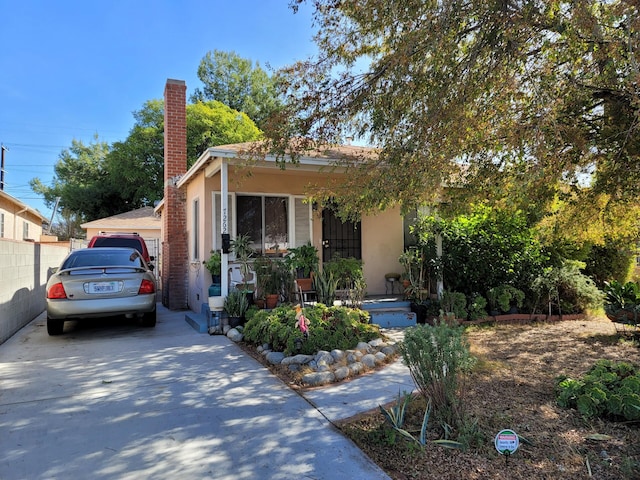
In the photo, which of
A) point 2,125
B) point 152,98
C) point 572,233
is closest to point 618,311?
point 572,233

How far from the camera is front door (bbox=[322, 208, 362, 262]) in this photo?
1023 centimetres

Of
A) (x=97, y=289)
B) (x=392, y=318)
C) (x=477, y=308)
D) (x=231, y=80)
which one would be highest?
(x=231, y=80)

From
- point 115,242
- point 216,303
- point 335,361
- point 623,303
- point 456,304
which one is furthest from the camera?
point 115,242

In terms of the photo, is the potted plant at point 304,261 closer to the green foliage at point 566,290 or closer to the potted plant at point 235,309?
the potted plant at point 235,309

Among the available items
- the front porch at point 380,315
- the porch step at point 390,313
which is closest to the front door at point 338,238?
the front porch at point 380,315

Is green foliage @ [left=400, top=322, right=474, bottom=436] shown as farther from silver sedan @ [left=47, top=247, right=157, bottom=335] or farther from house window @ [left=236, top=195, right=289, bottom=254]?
house window @ [left=236, top=195, right=289, bottom=254]

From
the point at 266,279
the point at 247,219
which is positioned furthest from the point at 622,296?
the point at 247,219

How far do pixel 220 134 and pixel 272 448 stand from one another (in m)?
24.0

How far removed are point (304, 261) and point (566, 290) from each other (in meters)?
5.86

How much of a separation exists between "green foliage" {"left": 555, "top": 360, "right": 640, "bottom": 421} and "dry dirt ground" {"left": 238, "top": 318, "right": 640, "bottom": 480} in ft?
0.31

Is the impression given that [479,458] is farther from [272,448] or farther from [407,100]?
[407,100]

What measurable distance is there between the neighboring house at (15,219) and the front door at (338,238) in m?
13.9

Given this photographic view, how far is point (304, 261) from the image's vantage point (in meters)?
8.38

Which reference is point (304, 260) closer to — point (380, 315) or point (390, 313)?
point (380, 315)
